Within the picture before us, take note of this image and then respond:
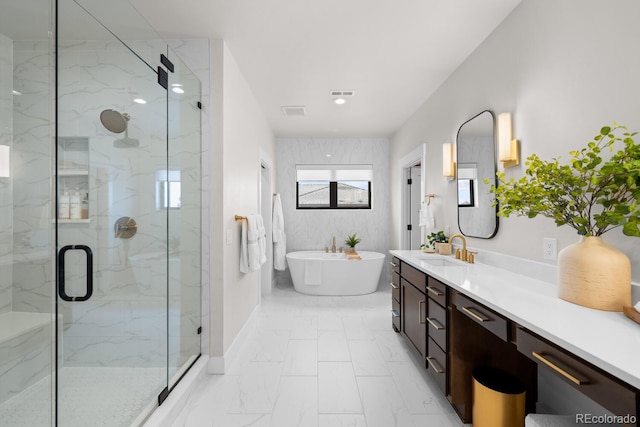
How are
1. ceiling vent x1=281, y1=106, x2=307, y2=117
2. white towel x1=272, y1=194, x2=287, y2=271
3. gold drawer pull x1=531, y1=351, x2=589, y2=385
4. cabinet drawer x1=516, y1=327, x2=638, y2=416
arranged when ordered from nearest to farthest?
1. cabinet drawer x1=516, y1=327, x2=638, y2=416
2. gold drawer pull x1=531, y1=351, x2=589, y2=385
3. ceiling vent x1=281, y1=106, x2=307, y2=117
4. white towel x1=272, y1=194, x2=287, y2=271

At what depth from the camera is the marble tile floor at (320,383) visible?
6.04 feet

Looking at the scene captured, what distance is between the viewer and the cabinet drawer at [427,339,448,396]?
1853mm

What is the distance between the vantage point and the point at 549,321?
1109 millimetres

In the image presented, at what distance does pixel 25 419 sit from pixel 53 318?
1.55 feet

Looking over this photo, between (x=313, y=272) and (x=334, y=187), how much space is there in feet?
5.53

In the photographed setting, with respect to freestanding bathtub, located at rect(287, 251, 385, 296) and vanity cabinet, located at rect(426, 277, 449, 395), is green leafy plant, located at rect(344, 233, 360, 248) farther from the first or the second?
vanity cabinet, located at rect(426, 277, 449, 395)

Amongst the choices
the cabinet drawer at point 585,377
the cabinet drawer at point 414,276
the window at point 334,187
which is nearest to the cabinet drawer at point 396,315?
the cabinet drawer at point 414,276

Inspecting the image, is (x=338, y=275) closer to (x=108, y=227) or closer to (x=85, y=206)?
(x=108, y=227)

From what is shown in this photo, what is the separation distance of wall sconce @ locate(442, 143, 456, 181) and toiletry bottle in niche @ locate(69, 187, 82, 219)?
279cm

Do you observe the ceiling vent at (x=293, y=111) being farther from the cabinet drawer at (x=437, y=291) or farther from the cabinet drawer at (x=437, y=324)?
the cabinet drawer at (x=437, y=324)

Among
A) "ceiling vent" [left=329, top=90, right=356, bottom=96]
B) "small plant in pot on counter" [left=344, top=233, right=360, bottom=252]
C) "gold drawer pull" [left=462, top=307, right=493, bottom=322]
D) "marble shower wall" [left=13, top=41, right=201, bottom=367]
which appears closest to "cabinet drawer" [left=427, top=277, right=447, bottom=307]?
"gold drawer pull" [left=462, top=307, right=493, bottom=322]

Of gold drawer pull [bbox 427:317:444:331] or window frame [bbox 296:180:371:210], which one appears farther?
window frame [bbox 296:180:371:210]

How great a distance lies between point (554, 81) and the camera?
1.67 m

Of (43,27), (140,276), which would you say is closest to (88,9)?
(43,27)
